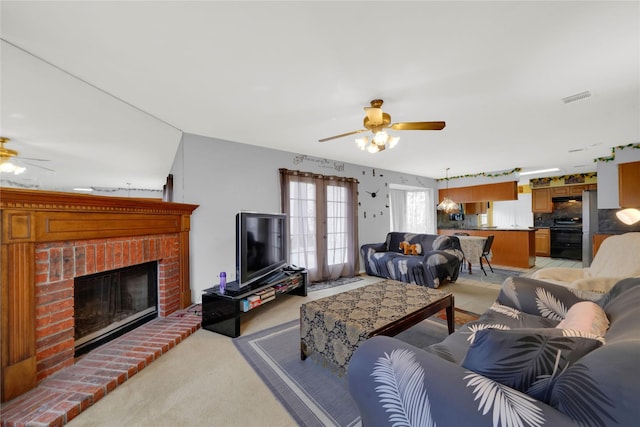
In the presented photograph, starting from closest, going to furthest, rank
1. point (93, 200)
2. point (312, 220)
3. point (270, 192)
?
point (93, 200) → point (270, 192) → point (312, 220)

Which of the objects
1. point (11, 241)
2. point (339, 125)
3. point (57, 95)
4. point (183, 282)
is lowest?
point (183, 282)

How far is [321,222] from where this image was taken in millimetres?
4555

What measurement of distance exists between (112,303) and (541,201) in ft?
30.8

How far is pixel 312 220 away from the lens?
4477 millimetres

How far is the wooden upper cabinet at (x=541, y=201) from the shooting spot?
688 centimetres

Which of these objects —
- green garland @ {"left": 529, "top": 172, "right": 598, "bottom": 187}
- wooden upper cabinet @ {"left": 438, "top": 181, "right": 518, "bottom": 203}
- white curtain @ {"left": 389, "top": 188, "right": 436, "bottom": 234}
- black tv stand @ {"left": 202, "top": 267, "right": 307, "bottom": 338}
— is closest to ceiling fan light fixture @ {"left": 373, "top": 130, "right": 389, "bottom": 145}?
black tv stand @ {"left": 202, "top": 267, "right": 307, "bottom": 338}

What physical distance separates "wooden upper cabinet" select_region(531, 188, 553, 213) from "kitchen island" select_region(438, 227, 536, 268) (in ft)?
6.16

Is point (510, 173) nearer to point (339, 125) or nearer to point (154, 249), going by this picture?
point (339, 125)

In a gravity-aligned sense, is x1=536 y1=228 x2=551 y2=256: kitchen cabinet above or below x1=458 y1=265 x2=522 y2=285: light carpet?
above

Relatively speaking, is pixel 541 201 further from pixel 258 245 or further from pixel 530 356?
pixel 530 356

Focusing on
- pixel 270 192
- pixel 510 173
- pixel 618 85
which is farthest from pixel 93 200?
pixel 510 173

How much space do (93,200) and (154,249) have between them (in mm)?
821

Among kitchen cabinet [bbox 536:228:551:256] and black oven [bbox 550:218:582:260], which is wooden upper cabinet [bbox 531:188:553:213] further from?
kitchen cabinet [bbox 536:228:551:256]

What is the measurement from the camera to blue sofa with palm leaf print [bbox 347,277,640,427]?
639 millimetres
